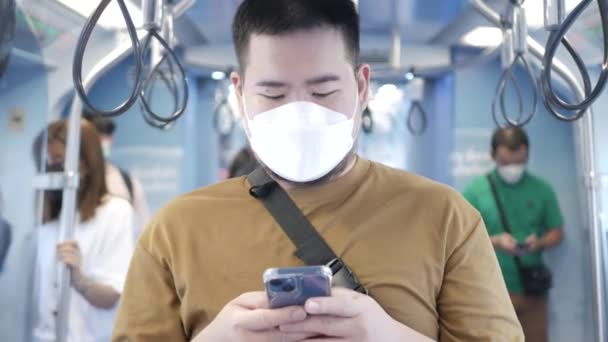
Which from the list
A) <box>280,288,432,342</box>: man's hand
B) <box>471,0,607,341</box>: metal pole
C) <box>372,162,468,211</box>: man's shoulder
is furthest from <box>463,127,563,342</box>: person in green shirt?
<box>280,288,432,342</box>: man's hand

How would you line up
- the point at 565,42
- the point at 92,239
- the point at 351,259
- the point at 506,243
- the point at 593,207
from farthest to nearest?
the point at 506,243 < the point at 92,239 < the point at 593,207 < the point at 565,42 < the point at 351,259

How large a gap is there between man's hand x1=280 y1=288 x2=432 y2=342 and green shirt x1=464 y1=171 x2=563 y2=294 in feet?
8.44

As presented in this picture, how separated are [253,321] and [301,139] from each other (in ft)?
1.01

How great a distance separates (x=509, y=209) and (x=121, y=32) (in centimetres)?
248

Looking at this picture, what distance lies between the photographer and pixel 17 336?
1.81 metres

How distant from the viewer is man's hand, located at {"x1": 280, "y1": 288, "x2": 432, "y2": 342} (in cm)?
78

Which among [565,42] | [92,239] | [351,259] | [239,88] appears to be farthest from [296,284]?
[92,239]

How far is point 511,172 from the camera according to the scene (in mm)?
3258

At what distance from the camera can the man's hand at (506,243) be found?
312 centimetres

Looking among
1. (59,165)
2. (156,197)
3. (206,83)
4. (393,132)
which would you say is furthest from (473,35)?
(59,165)

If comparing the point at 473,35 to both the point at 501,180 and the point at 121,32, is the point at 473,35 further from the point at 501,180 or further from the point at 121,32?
the point at 121,32

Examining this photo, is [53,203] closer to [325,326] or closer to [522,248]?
[325,326]

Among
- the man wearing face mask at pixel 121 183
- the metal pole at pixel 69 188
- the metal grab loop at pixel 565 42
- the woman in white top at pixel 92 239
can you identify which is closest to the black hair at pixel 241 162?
the man wearing face mask at pixel 121 183

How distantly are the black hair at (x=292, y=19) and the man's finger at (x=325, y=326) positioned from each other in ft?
1.49
